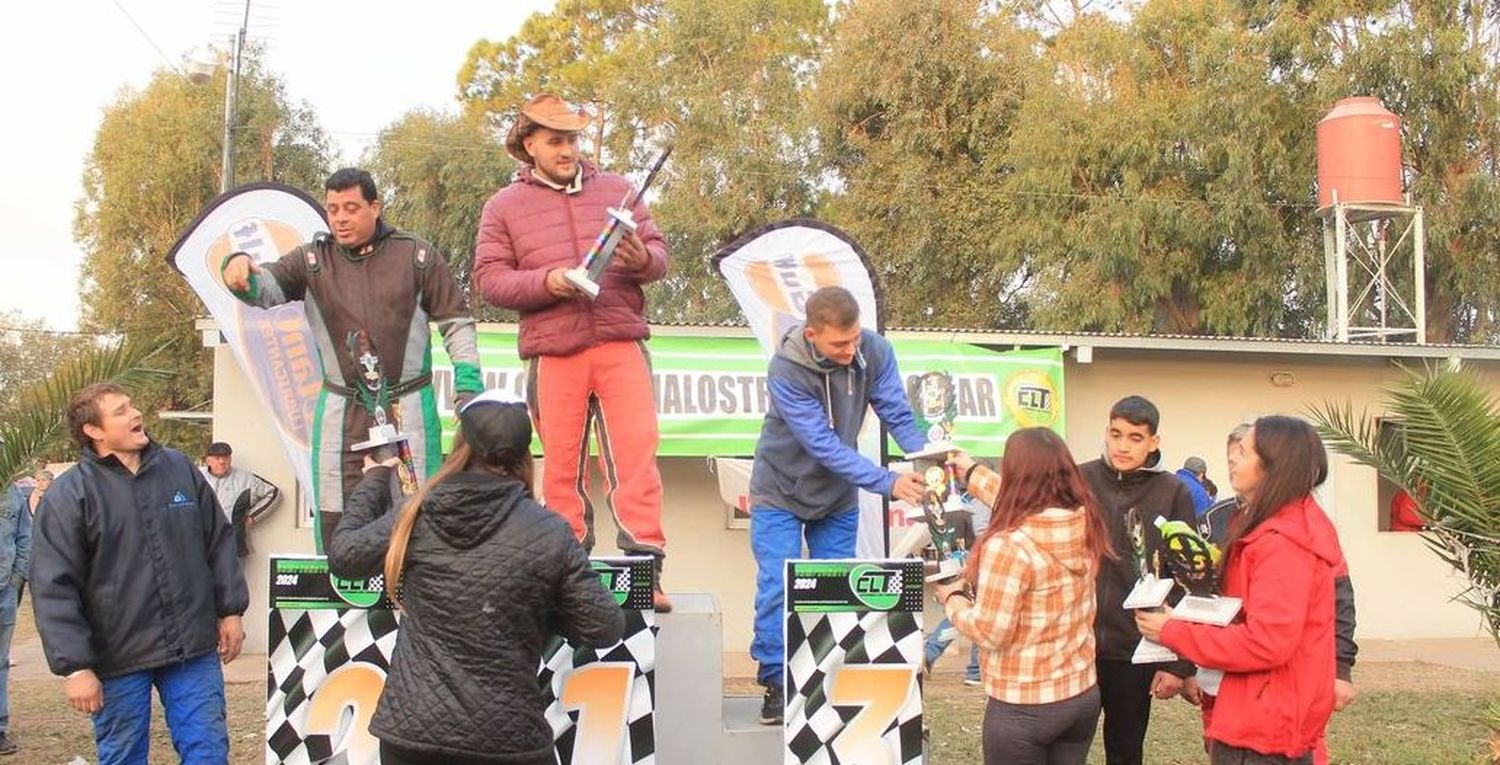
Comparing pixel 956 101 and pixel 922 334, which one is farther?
pixel 956 101

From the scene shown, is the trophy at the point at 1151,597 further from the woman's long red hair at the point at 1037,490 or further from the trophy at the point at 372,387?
the trophy at the point at 372,387

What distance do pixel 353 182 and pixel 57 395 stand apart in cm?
221

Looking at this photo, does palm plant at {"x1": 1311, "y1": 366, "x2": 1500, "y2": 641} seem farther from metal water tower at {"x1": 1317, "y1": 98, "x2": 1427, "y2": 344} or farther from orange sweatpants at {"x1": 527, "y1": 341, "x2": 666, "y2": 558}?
metal water tower at {"x1": 1317, "y1": 98, "x2": 1427, "y2": 344}

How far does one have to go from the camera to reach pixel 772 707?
15.2ft

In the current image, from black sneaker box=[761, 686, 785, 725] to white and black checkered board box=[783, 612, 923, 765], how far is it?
46cm

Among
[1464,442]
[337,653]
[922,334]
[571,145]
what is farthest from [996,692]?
[922,334]

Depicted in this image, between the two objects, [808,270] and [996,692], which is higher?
[808,270]

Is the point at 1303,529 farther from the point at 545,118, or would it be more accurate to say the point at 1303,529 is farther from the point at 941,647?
the point at 941,647

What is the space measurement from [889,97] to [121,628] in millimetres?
19979

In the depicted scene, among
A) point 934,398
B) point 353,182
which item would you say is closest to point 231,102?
point 934,398

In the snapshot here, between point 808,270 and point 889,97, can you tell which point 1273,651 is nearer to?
point 808,270

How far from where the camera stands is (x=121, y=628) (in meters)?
4.24

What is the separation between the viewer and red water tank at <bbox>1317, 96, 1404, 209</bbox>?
16.9 meters

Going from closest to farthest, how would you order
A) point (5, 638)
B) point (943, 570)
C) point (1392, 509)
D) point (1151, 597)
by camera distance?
point (1151, 597), point (943, 570), point (5, 638), point (1392, 509)
